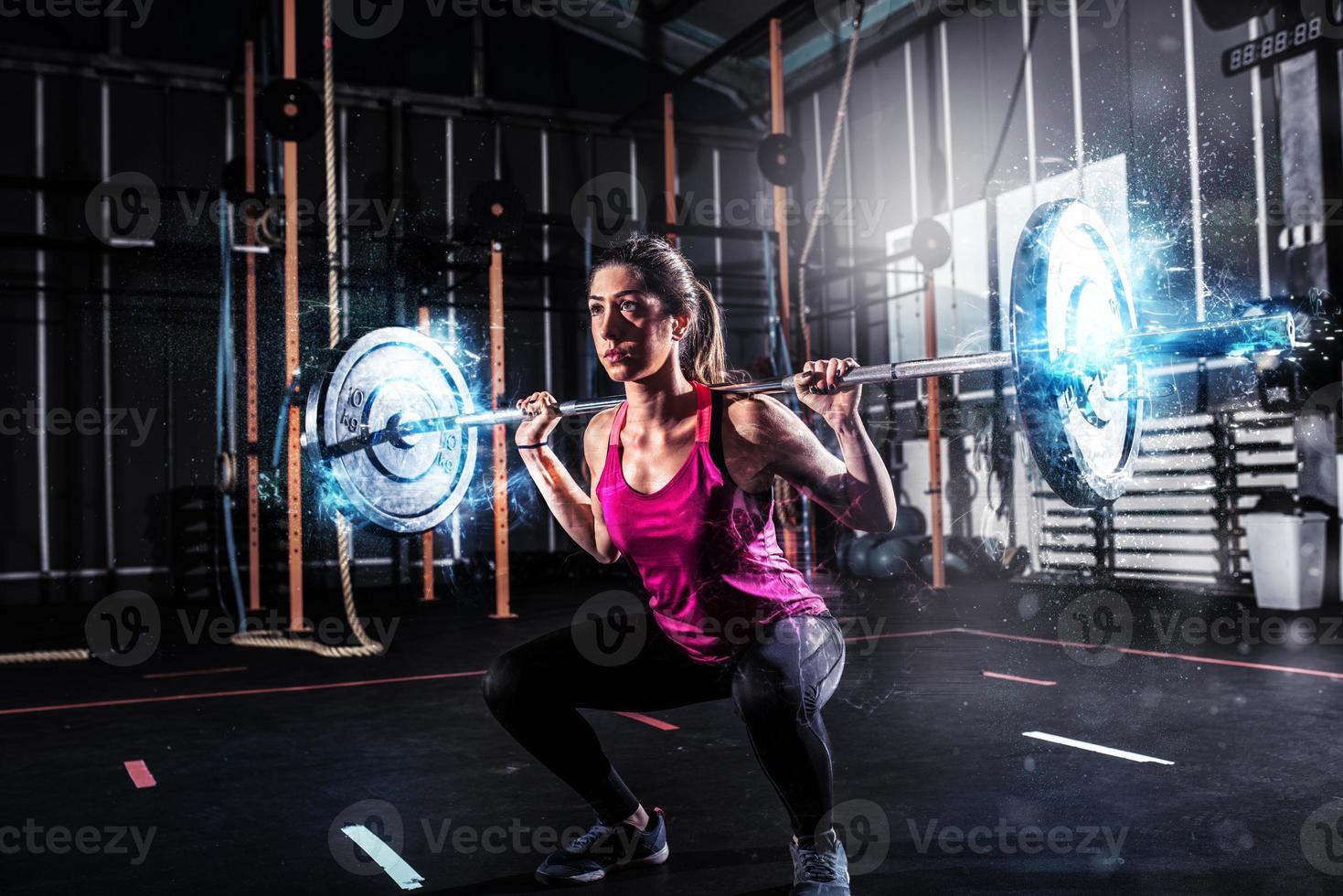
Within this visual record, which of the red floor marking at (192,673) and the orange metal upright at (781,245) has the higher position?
the orange metal upright at (781,245)

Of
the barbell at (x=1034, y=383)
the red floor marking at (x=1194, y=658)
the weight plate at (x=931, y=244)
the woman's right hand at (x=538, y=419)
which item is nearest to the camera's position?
the barbell at (x=1034, y=383)

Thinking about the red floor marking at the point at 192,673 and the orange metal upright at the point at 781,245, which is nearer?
the red floor marking at the point at 192,673

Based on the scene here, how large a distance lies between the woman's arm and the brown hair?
0.23 meters

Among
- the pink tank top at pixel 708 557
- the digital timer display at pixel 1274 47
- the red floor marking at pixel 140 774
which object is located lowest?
the red floor marking at pixel 140 774

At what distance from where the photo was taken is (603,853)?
2.03 meters

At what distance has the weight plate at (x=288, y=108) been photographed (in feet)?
16.0

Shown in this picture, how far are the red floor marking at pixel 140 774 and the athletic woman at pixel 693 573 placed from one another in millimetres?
1298

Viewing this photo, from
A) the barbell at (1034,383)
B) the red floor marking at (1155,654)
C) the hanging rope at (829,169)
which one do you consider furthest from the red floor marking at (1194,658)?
the barbell at (1034,383)

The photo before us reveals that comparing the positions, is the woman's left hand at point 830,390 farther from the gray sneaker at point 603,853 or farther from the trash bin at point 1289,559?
the trash bin at point 1289,559

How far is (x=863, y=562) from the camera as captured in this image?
311 inches

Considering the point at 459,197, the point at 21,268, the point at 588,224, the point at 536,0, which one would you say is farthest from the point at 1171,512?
the point at 21,268

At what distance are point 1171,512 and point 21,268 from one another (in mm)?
8001

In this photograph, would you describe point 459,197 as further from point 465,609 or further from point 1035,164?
point 1035,164

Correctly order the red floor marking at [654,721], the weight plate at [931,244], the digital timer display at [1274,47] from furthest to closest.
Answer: the weight plate at [931,244]
the digital timer display at [1274,47]
the red floor marking at [654,721]
